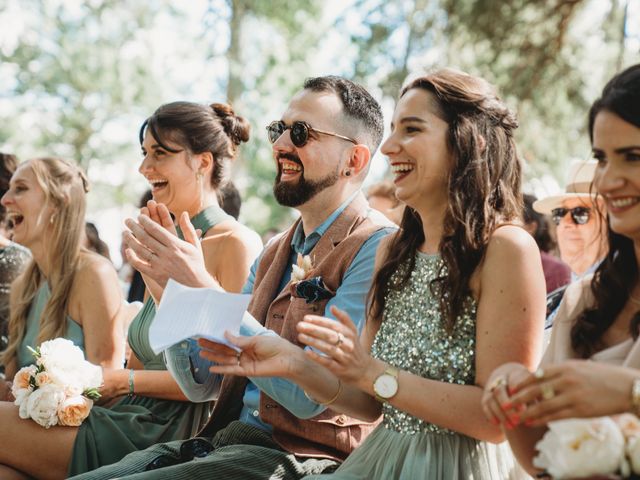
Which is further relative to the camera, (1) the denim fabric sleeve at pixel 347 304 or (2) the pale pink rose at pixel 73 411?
(2) the pale pink rose at pixel 73 411

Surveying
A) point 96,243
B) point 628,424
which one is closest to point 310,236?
point 628,424

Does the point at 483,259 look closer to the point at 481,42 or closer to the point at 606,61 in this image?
the point at 481,42

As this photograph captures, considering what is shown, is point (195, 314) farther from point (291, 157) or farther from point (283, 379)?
point (291, 157)

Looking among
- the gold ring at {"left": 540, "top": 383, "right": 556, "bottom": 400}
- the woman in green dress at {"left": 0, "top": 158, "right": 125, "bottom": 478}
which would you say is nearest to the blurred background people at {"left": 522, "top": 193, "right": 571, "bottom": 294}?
the woman in green dress at {"left": 0, "top": 158, "right": 125, "bottom": 478}

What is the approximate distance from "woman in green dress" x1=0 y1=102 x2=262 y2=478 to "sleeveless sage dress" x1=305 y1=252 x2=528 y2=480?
3.40 ft

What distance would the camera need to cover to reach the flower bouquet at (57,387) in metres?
3.82

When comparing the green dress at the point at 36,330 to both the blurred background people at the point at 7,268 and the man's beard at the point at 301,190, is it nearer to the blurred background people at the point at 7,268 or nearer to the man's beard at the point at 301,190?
the blurred background people at the point at 7,268

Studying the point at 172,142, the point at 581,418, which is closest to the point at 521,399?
the point at 581,418

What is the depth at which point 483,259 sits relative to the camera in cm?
280

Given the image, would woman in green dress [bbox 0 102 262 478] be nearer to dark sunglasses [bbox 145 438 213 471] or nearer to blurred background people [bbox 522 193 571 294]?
dark sunglasses [bbox 145 438 213 471]

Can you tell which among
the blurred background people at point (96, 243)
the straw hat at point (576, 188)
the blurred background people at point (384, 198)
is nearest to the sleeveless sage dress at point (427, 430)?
the straw hat at point (576, 188)

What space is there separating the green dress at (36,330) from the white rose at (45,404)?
864mm

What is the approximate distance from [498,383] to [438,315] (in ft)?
2.48

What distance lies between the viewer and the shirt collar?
3775 mm
